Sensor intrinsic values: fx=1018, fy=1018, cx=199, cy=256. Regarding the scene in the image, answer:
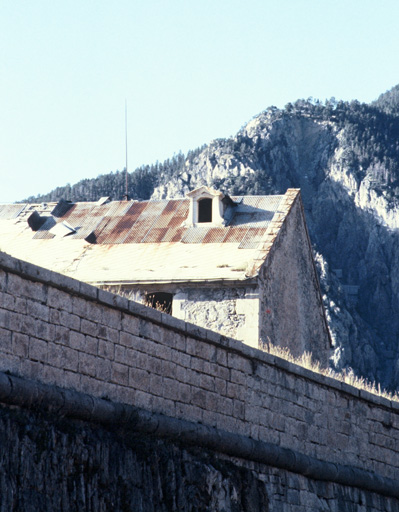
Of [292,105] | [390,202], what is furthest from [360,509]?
[292,105]

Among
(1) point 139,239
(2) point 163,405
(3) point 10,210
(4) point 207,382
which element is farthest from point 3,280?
Result: (3) point 10,210

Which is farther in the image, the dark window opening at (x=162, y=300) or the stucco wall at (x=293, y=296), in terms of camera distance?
the stucco wall at (x=293, y=296)

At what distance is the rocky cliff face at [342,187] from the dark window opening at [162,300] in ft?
190

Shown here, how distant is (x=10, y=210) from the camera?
25.8 meters

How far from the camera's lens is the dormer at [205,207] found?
23.6 meters

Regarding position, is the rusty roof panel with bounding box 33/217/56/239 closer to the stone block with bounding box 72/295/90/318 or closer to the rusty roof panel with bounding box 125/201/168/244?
the rusty roof panel with bounding box 125/201/168/244

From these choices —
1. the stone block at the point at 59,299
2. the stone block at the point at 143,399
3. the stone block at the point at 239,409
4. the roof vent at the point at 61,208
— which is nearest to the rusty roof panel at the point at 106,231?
the roof vent at the point at 61,208

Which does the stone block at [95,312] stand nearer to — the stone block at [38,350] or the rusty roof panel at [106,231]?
the stone block at [38,350]

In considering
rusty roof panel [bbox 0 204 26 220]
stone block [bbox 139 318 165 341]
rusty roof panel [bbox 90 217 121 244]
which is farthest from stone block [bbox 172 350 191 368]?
rusty roof panel [bbox 0 204 26 220]

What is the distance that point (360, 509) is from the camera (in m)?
15.1

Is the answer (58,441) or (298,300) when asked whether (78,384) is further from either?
(298,300)

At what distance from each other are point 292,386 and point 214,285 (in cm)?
709

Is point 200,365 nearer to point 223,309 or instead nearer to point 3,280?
point 3,280

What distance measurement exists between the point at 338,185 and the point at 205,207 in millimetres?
84362
